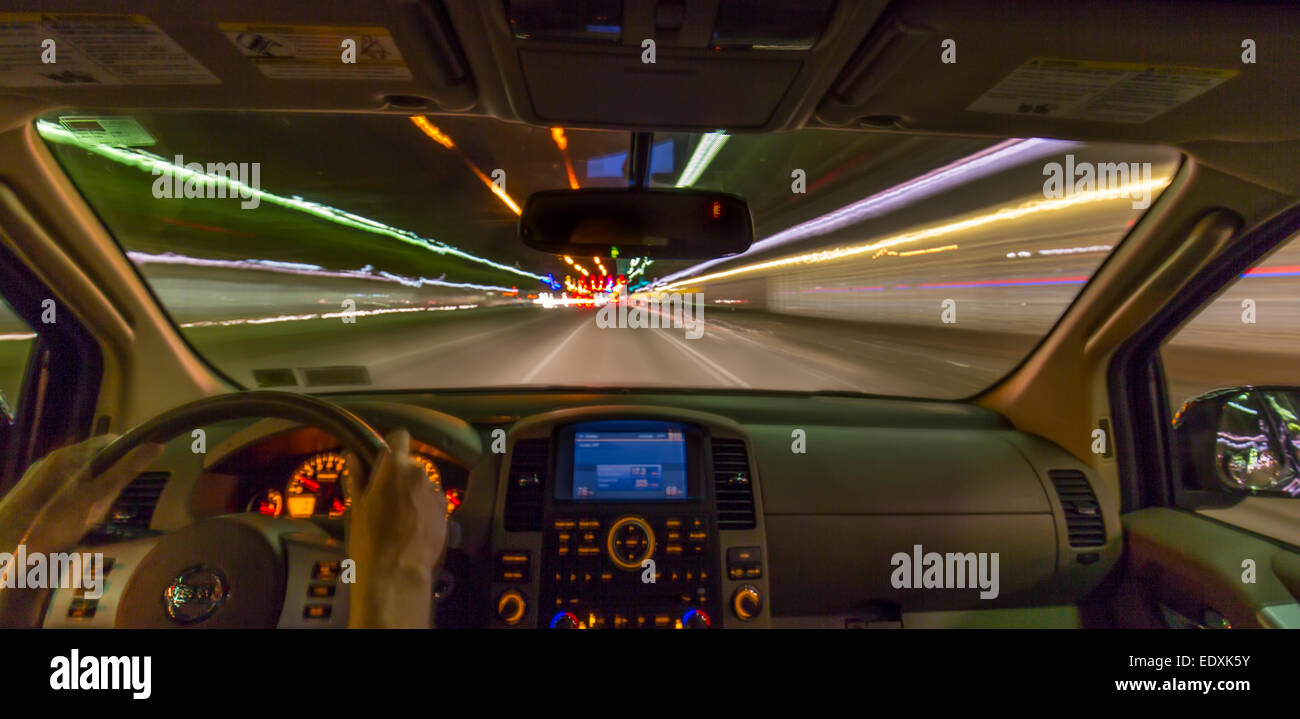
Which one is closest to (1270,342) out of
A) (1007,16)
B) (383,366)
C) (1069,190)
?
(1069,190)

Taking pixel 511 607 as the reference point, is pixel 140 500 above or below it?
above

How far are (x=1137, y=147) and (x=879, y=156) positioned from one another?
4849 mm

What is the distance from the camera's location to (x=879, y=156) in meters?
7.63

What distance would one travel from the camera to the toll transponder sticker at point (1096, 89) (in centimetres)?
219

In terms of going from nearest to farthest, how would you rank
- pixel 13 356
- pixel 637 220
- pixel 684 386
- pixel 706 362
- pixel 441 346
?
pixel 13 356 → pixel 637 220 → pixel 684 386 → pixel 706 362 → pixel 441 346

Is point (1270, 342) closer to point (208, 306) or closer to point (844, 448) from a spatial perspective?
point (844, 448)

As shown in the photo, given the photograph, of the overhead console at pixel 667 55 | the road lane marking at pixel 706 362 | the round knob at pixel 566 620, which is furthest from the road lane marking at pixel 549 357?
the overhead console at pixel 667 55

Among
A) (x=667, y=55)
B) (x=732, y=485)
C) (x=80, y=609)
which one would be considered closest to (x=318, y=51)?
(x=667, y=55)

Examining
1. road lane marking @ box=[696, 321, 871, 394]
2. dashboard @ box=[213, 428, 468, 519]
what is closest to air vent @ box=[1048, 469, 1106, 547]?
dashboard @ box=[213, 428, 468, 519]

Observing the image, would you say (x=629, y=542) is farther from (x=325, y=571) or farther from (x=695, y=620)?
(x=325, y=571)

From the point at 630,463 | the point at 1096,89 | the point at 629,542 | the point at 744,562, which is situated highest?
the point at 1096,89

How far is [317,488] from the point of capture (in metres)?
3.26

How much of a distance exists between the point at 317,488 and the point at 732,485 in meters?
2.06

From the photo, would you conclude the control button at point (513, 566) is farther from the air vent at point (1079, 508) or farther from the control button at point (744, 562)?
the air vent at point (1079, 508)
